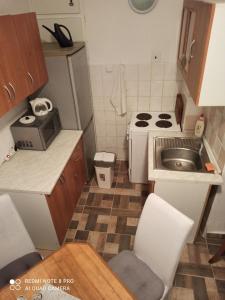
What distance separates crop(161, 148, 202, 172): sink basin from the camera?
219 centimetres

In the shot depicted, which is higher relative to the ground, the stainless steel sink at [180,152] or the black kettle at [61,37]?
the black kettle at [61,37]

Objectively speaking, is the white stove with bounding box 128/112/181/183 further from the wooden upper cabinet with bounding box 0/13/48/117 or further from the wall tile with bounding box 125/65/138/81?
the wooden upper cabinet with bounding box 0/13/48/117

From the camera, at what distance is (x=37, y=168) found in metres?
1.97

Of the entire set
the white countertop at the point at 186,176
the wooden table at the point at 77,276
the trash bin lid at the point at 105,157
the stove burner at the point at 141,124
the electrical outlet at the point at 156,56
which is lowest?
the trash bin lid at the point at 105,157

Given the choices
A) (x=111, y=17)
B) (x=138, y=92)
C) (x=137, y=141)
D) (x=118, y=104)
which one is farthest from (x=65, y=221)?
(x=111, y=17)

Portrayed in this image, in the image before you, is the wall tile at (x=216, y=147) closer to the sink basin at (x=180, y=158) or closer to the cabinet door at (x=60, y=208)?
the sink basin at (x=180, y=158)

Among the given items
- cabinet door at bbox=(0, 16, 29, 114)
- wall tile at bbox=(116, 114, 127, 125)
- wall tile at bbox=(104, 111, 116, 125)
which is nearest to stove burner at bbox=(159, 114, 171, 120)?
wall tile at bbox=(116, 114, 127, 125)

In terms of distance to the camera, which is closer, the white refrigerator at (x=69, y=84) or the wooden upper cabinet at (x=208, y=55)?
the wooden upper cabinet at (x=208, y=55)

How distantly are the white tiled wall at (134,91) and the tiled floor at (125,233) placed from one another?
2.21ft

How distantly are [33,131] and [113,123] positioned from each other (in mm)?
1231

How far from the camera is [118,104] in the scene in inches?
111

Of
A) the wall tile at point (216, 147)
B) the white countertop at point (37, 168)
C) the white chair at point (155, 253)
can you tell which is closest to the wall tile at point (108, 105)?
the white countertop at point (37, 168)

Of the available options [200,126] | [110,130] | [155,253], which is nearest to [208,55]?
[200,126]

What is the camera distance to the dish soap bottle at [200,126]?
85.3 inches
